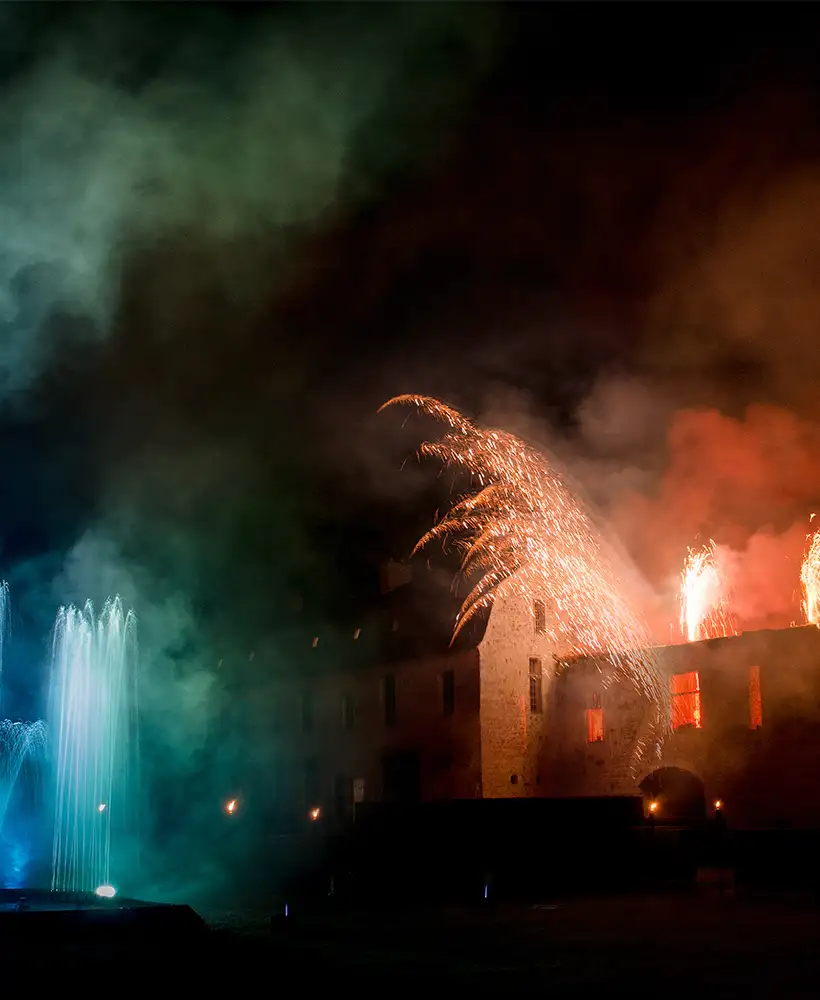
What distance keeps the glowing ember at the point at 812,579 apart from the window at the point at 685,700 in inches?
127

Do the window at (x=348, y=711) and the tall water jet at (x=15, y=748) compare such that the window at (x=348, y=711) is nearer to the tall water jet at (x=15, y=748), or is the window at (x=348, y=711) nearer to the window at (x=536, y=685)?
the window at (x=536, y=685)

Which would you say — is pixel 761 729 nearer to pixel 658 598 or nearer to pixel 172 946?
pixel 658 598

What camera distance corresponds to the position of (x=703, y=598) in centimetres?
2911

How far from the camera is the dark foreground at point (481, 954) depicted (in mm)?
9938

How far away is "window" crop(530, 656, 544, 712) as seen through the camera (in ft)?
100

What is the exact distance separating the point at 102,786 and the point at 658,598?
1784 centimetres

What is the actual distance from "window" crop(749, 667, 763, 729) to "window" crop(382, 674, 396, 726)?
39.0ft

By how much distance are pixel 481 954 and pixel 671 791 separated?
57.7ft

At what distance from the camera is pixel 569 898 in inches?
728

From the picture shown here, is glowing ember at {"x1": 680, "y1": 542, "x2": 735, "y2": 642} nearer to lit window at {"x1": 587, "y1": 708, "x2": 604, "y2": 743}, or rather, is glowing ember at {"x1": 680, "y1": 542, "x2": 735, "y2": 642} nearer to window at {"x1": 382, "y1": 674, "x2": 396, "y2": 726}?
lit window at {"x1": 587, "y1": 708, "x2": 604, "y2": 743}

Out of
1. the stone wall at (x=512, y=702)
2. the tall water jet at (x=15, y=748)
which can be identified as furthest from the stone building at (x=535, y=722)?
the tall water jet at (x=15, y=748)

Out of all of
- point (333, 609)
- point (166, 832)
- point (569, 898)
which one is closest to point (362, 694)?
point (333, 609)

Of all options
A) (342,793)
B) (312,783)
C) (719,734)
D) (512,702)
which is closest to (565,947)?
(719,734)

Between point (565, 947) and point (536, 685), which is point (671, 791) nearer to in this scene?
point (536, 685)
